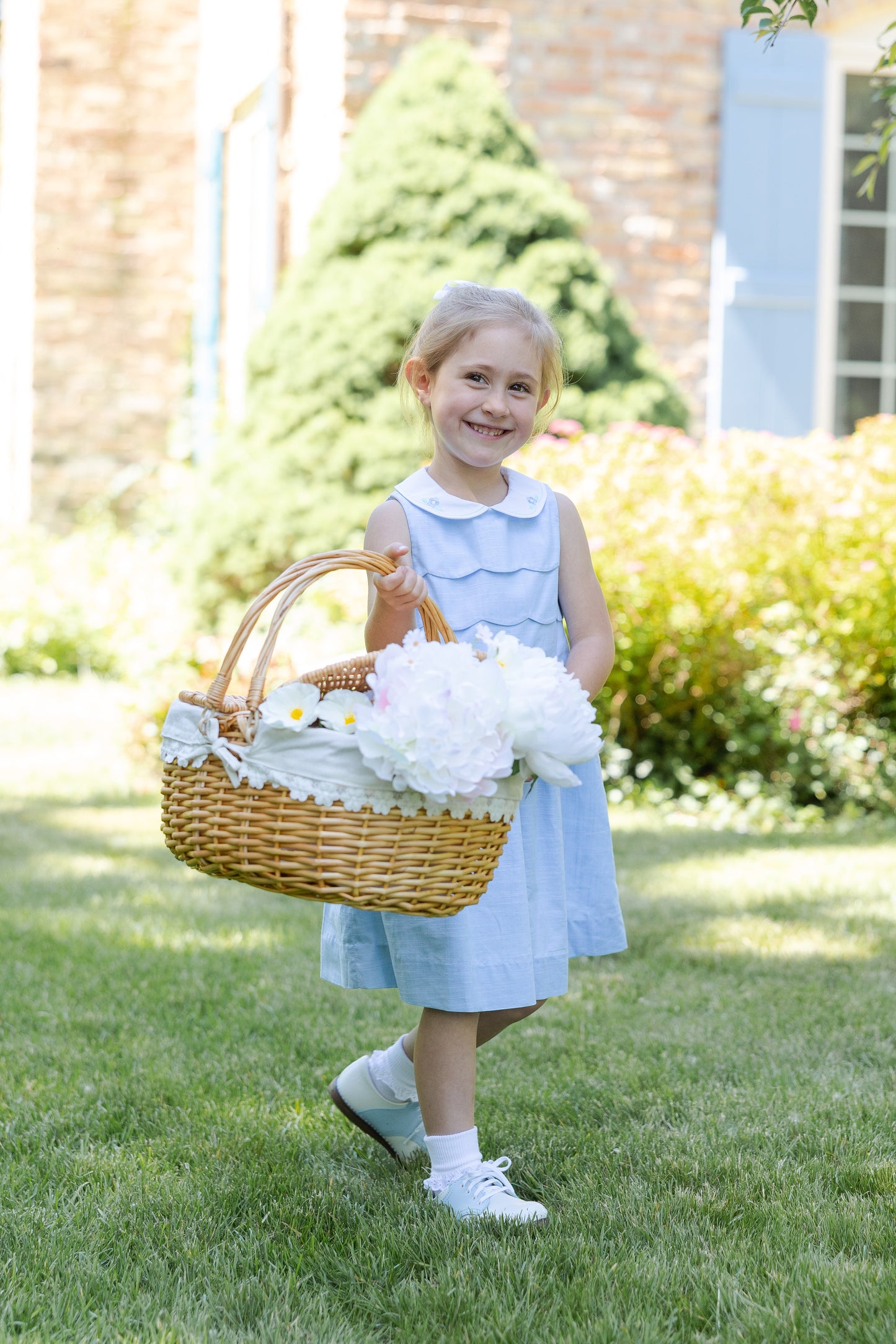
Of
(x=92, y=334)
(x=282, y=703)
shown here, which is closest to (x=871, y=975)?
(x=282, y=703)

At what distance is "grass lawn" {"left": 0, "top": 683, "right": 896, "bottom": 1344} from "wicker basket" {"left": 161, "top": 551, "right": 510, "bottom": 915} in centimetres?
48

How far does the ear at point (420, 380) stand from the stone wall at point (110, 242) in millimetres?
7492

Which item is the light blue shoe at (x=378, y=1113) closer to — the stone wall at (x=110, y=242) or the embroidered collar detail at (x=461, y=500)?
the embroidered collar detail at (x=461, y=500)

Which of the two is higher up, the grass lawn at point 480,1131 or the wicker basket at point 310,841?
the wicker basket at point 310,841

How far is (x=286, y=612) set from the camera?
1819mm

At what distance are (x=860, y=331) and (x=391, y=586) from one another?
5892 millimetres

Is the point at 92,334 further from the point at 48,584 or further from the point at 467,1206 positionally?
the point at 467,1206

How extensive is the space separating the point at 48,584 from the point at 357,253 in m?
3.20

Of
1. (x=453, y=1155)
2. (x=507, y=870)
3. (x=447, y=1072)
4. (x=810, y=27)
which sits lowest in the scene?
(x=453, y=1155)

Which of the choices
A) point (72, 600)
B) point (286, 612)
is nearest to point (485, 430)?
point (286, 612)

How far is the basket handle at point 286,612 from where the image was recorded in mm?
1796

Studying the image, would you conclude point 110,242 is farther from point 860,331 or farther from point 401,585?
point 401,585

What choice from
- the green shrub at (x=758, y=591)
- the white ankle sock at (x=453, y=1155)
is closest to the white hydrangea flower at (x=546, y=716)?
the white ankle sock at (x=453, y=1155)

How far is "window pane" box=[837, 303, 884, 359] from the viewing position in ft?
23.4
